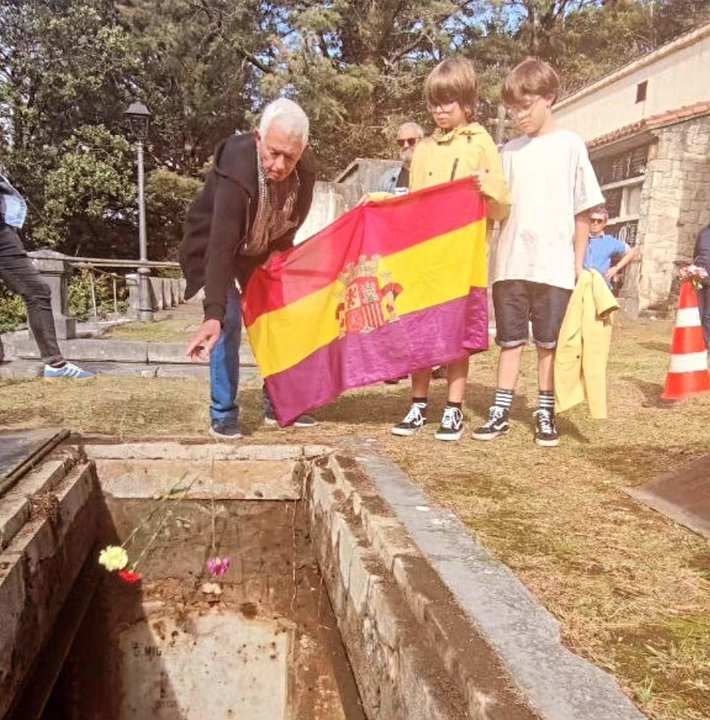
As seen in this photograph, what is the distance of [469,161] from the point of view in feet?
11.3

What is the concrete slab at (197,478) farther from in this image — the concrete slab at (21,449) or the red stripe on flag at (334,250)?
the red stripe on flag at (334,250)

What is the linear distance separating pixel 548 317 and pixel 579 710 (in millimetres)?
2452

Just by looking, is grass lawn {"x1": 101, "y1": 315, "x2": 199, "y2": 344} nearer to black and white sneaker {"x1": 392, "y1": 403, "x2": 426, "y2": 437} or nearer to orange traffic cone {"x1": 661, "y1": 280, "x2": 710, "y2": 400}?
black and white sneaker {"x1": 392, "y1": 403, "x2": 426, "y2": 437}

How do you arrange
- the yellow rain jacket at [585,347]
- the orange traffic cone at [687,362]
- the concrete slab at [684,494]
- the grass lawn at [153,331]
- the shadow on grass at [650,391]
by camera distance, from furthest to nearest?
the grass lawn at [153,331] → the shadow on grass at [650,391] → the orange traffic cone at [687,362] → the yellow rain jacket at [585,347] → the concrete slab at [684,494]

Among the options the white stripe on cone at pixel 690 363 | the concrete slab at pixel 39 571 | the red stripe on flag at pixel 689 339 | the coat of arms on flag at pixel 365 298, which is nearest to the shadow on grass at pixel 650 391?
the white stripe on cone at pixel 690 363

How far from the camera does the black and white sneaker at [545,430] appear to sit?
3.54m

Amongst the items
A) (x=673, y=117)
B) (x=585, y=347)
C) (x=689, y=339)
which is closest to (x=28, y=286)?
(x=585, y=347)

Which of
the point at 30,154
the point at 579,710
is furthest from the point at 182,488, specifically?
the point at 30,154

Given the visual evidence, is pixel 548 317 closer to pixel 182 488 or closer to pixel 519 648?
pixel 182 488

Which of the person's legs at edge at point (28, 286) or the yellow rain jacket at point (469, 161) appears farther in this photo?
the person's legs at edge at point (28, 286)

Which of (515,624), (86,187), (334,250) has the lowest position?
(515,624)

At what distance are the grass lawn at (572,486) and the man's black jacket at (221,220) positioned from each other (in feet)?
2.77

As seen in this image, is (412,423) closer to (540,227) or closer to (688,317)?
(540,227)

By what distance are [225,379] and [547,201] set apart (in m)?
1.90
